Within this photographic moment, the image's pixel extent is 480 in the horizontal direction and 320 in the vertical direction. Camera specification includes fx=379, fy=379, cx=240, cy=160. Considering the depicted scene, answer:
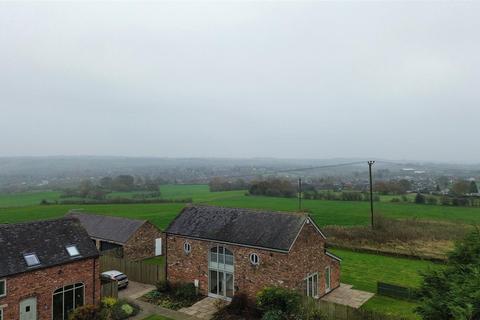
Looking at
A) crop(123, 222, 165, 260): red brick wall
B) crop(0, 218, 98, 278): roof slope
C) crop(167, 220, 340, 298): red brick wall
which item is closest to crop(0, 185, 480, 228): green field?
crop(123, 222, 165, 260): red brick wall

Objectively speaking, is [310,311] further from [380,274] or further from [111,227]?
[111,227]

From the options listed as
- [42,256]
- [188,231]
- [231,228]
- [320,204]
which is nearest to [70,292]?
[42,256]

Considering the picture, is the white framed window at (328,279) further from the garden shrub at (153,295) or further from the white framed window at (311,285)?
the garden shrub at (153,295)

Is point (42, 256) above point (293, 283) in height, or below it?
above

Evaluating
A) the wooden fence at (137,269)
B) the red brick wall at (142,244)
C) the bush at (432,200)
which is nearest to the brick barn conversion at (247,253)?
the wooden fence at (137,269)

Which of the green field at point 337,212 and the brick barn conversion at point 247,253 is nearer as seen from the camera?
the brick barn conversion at point 247,253

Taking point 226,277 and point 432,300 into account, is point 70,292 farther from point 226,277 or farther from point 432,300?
point 432,300
